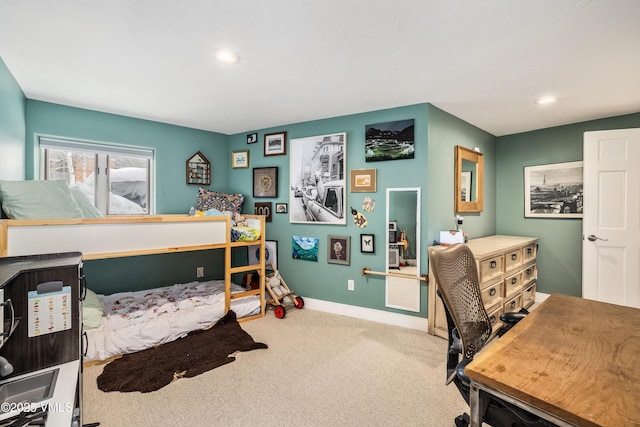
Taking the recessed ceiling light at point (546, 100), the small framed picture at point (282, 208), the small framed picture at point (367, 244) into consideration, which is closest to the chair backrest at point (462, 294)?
the small framed picture at point (367, 244)

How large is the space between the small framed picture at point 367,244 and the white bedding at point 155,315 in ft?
4.46

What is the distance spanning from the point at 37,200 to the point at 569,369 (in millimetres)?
3315

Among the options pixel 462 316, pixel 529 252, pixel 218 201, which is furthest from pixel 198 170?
pixel 529 252

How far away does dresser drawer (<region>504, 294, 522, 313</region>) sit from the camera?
10.9 feet

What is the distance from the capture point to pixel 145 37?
195 centimetres

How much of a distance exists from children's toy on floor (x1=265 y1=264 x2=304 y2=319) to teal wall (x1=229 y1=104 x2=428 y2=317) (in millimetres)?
132

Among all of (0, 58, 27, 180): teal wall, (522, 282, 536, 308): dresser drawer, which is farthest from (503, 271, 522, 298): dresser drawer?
(0, 58, 27, 180): teal wall

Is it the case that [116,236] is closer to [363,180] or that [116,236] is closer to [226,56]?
[226,56]

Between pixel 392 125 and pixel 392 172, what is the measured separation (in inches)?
19.4

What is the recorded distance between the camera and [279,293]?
385 centimetres

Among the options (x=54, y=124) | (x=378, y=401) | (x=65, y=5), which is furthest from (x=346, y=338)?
(x=54, y=124)

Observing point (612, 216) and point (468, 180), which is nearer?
point (612, 216)

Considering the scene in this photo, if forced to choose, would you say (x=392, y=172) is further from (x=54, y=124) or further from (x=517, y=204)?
(x=54, y=124)

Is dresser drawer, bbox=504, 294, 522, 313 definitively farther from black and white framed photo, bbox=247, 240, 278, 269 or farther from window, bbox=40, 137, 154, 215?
window, bbox=40, 137, 154, 215
